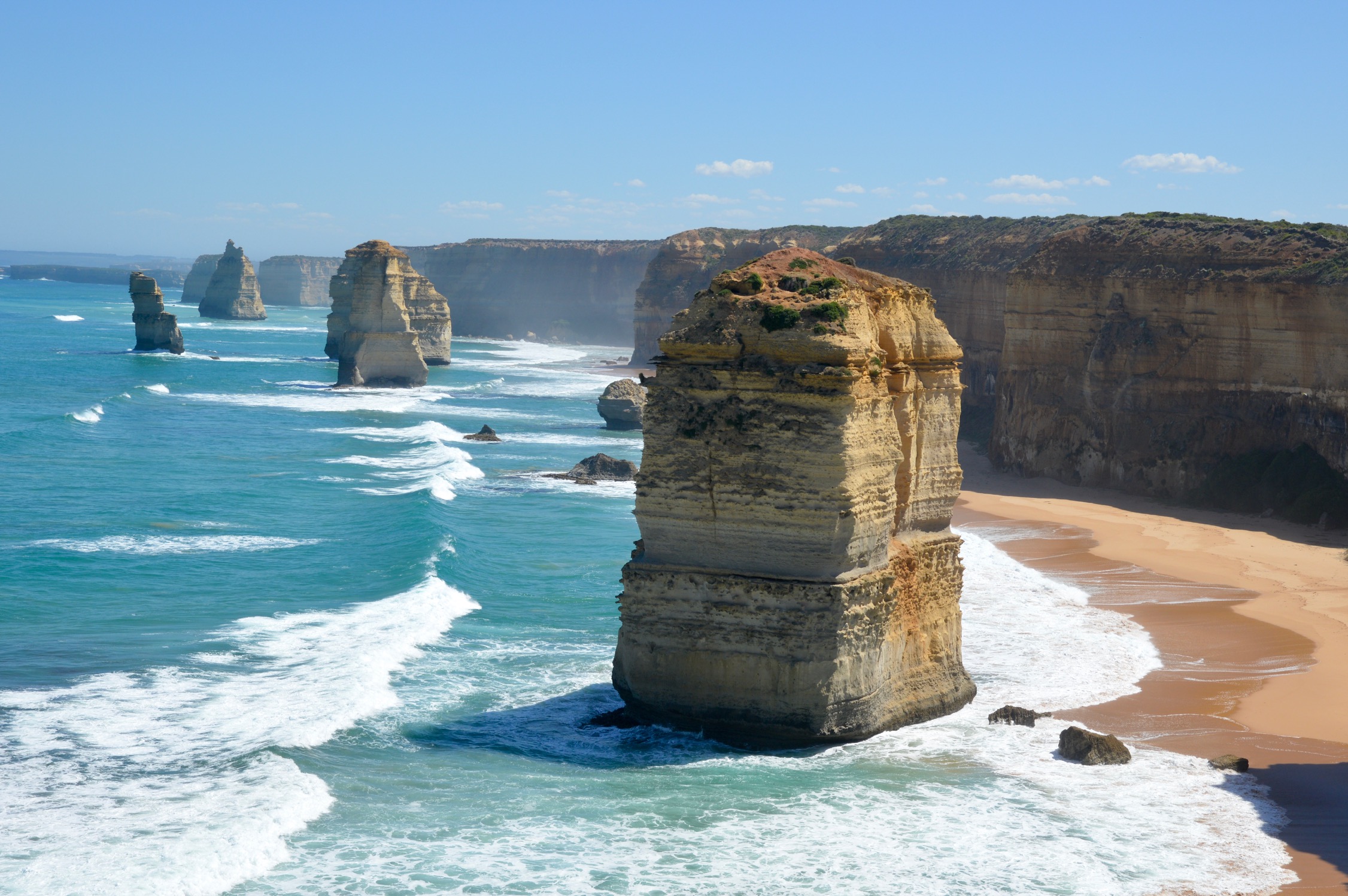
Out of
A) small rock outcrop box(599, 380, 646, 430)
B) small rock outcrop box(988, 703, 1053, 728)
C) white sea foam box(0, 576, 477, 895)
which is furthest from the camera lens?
small rock outcrop box(599, 380, 646, 430)

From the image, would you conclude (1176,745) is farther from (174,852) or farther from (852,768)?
(174,852)

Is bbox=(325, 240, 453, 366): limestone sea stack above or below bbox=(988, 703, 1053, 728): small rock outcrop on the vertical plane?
above

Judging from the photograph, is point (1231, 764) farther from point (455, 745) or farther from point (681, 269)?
point (681, 269)

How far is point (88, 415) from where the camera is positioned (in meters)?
52.0

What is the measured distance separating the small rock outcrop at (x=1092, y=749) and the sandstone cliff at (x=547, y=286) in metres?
118

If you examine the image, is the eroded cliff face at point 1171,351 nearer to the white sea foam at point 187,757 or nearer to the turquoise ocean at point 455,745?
the turquoise ocean at point 455,745

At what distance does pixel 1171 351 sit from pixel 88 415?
41.6m

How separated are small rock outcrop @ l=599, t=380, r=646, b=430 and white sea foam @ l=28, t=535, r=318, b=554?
81.8 ft

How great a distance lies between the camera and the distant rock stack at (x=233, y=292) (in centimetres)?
14838

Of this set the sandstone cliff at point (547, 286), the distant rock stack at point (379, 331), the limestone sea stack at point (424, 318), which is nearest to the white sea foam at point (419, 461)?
the distant rock stack at point (379, 331)

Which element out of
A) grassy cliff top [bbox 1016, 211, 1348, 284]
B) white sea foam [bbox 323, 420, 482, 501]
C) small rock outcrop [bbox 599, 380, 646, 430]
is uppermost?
grassy cliff top [bbox 1016, 211, 1348, 284]

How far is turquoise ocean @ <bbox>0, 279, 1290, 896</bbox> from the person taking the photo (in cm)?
1262

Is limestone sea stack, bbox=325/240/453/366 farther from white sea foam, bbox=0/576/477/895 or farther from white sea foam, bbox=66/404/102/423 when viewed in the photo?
white sea foam, bbox=0/576/477/895

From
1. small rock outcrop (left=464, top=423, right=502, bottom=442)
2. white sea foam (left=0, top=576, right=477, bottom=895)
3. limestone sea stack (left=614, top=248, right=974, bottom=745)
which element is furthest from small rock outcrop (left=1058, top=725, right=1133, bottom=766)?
small rock outcrop (left=464, top=423, right=502, bottom=442)
